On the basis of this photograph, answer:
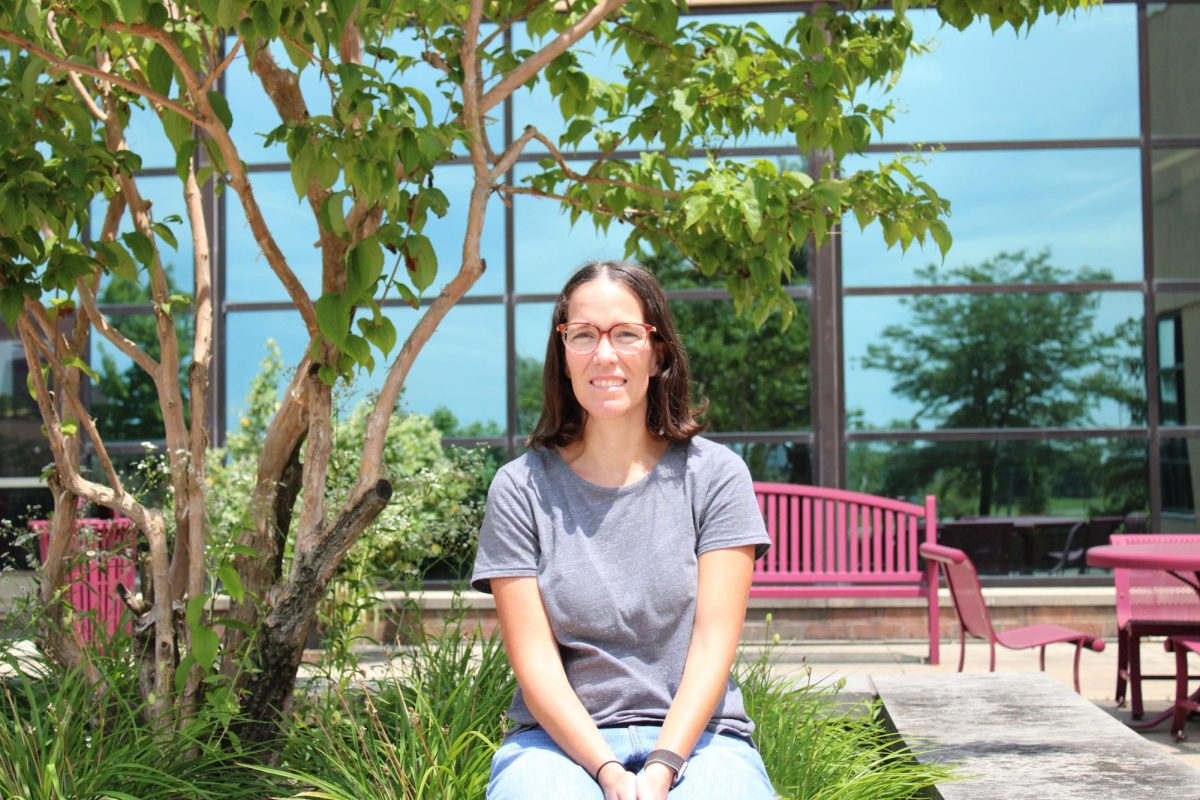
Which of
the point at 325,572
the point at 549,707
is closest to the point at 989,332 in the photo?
the point at 325,572

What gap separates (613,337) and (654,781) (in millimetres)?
950

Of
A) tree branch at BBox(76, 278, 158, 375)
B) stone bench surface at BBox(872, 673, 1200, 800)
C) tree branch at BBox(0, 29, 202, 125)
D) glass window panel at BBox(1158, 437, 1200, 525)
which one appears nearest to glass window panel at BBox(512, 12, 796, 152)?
glass window panel at BBox(1158, 437, 1200, 525)

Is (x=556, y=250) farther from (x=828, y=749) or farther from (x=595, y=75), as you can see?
(x=828, y=749)

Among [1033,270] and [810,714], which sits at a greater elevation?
[1033,270]

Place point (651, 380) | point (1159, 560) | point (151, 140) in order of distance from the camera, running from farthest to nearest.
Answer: point (151, 140)
point (1159, 560)
point (651, 380)

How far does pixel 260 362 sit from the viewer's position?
9781mm

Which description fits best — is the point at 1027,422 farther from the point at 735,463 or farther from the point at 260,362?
the point at 735,463

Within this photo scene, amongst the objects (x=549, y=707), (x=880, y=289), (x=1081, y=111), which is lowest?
(x=549, y=707)

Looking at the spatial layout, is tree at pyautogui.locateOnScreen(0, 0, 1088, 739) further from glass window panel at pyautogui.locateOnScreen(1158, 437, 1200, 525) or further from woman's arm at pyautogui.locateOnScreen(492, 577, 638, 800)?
glass window panel at pyautogui.locateOnScreen(1158, 437, 1200, 525)

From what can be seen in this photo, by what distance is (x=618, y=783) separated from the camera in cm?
249

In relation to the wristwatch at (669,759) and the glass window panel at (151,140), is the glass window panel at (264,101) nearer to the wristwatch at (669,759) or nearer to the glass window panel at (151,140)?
the glass window panel at (151,140)

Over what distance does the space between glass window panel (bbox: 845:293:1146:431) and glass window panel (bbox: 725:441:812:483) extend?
18.2 inches

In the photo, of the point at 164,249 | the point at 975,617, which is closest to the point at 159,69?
the point at 975,617

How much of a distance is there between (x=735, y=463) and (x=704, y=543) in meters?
0.22
